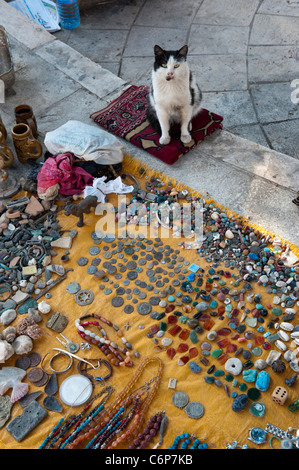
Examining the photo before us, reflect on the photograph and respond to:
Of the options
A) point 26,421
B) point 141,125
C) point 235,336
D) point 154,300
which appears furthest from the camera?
point 141,125

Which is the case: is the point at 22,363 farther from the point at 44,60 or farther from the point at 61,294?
the point at 44,60

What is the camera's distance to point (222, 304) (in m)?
3.13

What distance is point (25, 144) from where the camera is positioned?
3.96 meters

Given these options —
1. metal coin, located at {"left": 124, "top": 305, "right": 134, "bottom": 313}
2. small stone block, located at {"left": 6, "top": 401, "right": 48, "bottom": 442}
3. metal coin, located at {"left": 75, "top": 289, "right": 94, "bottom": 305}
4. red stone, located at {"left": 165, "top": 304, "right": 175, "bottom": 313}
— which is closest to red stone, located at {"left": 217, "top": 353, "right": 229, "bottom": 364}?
red stone, located at {"left": 165, "top": 304, "right": 175, "bottom": 313}

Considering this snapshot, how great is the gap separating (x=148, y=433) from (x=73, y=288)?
1.18 m

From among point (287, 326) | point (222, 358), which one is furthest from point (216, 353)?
point (287, 326)

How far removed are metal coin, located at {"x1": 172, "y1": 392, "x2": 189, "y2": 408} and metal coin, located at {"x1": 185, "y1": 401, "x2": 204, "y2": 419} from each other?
31 mm

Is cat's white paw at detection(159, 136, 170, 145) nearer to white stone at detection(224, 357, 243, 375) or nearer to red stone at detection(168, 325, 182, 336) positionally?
red stone at detection(168, 325, 182, 336)

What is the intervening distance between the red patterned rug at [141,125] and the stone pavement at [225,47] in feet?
2.14

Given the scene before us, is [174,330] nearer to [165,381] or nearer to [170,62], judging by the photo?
[165,381]

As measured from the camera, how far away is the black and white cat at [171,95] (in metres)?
3.63

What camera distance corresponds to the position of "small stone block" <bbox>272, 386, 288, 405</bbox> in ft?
8.61

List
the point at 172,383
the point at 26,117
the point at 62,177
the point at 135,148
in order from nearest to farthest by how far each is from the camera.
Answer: the point at 172,383, the point at 62,177, the point at 26,117, the point at 135,148
